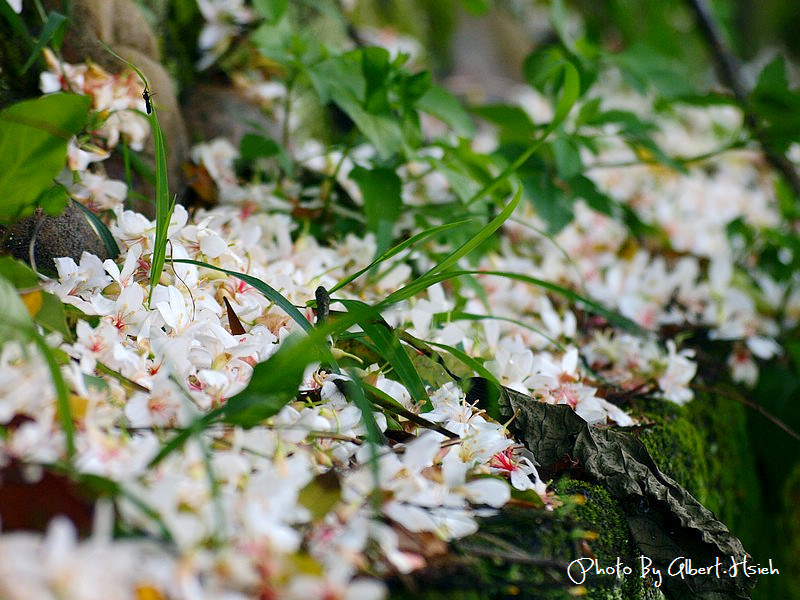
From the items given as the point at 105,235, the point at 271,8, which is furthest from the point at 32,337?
the point at 271,8

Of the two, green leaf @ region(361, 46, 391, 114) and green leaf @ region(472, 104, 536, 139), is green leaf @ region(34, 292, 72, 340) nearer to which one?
green leaf @ region(361, 46, 391, 114)

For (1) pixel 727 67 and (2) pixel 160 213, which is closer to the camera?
(2) pixel 160 213

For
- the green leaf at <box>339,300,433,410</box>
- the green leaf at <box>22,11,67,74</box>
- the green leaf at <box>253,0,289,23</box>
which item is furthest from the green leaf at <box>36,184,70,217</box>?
the green leaf at <box>253,0,289,23</box>

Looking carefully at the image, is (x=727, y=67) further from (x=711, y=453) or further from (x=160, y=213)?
(x=160, y=213)

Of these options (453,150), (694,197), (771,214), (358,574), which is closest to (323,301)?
(358,574)

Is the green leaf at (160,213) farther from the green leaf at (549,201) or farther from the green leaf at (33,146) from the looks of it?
the green leaf at (549,201)

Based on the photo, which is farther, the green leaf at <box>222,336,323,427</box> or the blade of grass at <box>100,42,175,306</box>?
the blade of grass at <box>100,42,175,306</box>
